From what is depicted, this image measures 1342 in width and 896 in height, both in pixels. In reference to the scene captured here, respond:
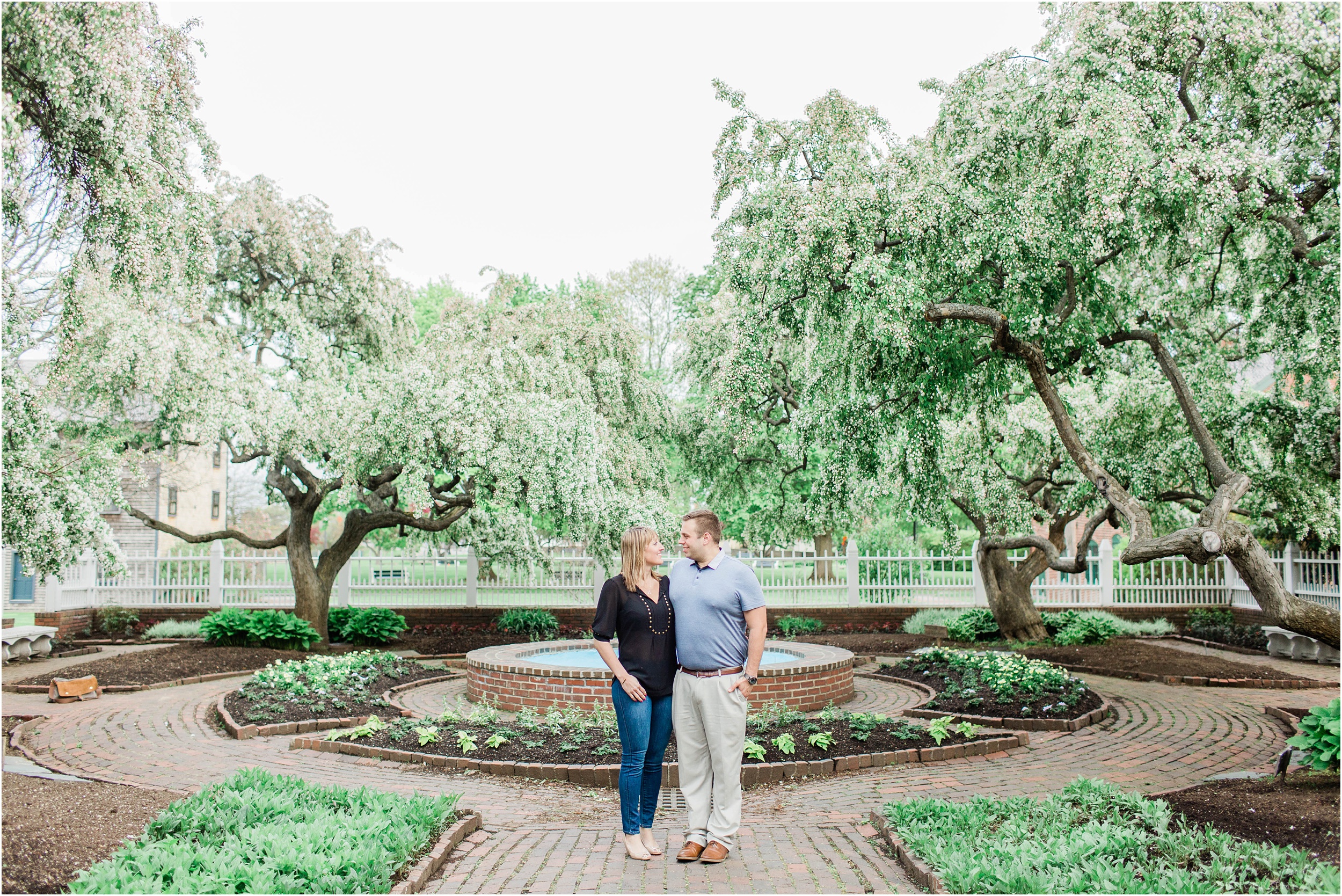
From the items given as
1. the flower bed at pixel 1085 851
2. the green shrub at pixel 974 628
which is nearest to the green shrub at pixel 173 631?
the green shrub at pixel 974 628

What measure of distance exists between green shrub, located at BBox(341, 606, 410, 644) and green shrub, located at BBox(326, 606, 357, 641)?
0.03 metres

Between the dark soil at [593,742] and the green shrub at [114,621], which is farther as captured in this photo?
the green shrub at [114,621]

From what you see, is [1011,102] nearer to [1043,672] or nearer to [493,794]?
[1043,672]


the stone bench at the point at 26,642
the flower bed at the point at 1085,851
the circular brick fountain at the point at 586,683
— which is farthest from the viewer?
the stone bench at the point at 26,642

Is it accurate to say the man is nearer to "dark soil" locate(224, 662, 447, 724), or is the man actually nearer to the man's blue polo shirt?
the man's blue polo shirt

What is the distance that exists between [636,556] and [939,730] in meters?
3.83

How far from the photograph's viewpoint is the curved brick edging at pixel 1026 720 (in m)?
8.03

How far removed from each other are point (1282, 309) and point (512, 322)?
1060 centimetres

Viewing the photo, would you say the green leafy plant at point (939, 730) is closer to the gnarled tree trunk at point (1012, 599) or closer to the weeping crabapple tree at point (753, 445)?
the weeping crabapple tree at point (753, 445)

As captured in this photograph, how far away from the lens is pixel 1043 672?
29.8ft

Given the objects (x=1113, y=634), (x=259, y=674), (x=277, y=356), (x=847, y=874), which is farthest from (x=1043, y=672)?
(x=277, y=356)

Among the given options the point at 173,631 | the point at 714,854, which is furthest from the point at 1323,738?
the point at 173,631

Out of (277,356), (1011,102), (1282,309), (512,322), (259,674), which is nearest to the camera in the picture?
(1011,102)

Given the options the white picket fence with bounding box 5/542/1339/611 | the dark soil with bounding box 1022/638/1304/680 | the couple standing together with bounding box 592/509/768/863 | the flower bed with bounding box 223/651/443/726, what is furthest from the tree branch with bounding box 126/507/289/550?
the dark soil with bounding box 1022/638/1304/680
